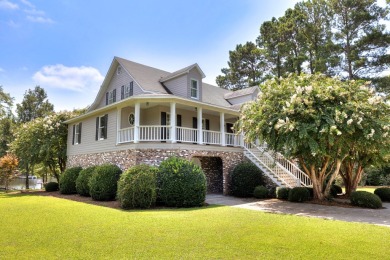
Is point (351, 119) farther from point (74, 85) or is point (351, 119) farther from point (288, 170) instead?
point (74, 85)

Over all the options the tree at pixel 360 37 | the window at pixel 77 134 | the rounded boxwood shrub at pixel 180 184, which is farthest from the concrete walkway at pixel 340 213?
the tree at pixel 360 37

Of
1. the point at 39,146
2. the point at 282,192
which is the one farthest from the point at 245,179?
the point at 39,146

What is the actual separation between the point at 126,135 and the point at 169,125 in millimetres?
2457

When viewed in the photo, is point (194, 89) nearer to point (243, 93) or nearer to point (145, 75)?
point (145, 75)

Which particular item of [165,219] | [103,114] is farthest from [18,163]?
[165,219]

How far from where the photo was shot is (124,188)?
1087cm

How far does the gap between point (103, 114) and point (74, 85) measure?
9.56 m

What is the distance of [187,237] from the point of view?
631cm

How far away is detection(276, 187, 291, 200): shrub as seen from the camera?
543 inches

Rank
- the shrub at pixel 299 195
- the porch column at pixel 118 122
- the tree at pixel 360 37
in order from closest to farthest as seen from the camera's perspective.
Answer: the shrub at pixel 299 195 < the porch column at pixel 118 122 < the tree at pixel 360 37

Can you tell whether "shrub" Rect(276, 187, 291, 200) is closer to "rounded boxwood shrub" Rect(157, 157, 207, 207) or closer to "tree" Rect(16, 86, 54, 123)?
"rounded boxwood shrub" Rect(157, 157, 207, 207)

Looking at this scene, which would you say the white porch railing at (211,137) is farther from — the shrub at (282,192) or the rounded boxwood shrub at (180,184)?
the shrub at (282,192)

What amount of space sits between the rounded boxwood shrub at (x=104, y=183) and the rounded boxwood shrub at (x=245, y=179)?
6.65 m

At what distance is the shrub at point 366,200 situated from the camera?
37.2 feet
